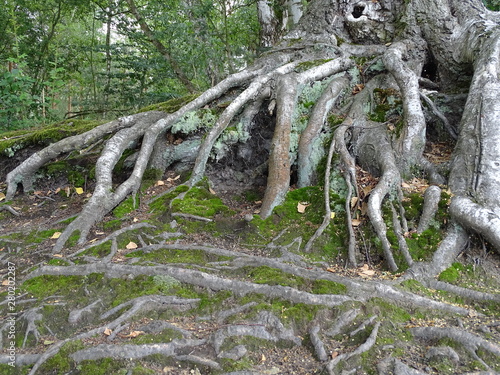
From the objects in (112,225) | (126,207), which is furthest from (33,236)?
(126,207)

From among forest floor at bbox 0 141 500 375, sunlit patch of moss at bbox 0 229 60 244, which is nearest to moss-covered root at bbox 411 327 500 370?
forest floor at bbox 0 141 500 375

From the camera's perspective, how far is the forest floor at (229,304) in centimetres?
244

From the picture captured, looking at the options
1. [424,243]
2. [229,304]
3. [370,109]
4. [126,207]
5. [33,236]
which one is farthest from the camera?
[370,109]

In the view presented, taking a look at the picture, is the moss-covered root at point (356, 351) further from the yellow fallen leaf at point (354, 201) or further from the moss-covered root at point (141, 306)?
the yellow fallen leaf at point (354, 201)

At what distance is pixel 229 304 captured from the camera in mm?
2961

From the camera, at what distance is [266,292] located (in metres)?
3.02

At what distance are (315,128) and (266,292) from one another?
269 cm

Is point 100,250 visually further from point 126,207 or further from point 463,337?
point 463,337

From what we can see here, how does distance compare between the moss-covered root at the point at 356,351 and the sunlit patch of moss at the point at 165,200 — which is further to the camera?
the sunlit patch of moss at the point at 165,200

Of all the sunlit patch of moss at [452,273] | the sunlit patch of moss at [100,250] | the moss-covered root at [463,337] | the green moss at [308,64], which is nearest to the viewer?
the moss-covered root at [463,337]

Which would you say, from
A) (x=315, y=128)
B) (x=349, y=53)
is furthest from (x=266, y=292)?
(x=349, y=53)

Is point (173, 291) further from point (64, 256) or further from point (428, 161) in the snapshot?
point (428, 161)

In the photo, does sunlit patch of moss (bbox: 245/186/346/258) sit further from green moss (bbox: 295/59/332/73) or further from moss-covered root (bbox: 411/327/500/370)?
green moss (bbox: 295/59/332/73)

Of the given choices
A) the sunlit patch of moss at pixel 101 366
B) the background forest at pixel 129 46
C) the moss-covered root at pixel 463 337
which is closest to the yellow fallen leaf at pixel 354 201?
the moss-covered root at pixel 463 337
